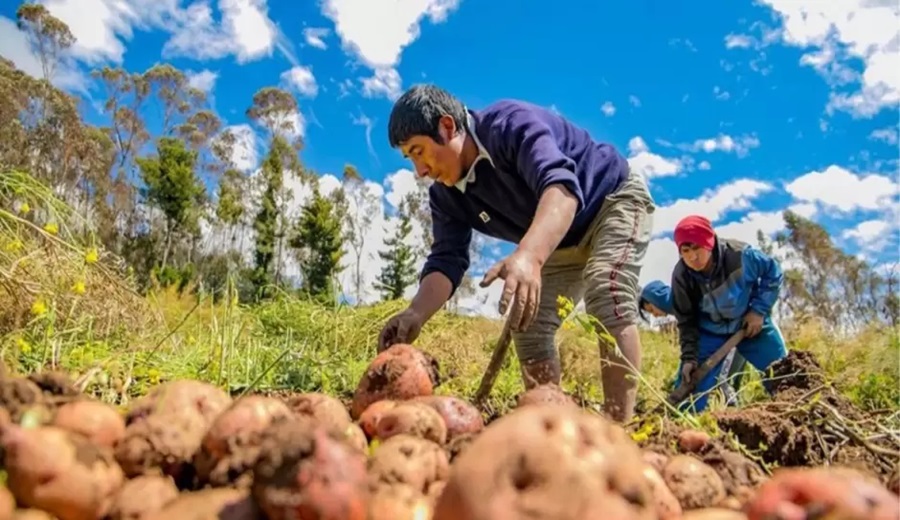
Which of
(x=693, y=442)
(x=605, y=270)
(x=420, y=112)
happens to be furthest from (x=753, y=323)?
(x=693, y=442)

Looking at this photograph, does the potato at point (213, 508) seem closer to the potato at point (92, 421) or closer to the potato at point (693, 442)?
the potato at point (92, 421)

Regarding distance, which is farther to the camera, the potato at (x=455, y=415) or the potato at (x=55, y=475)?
the potato at (x=455, y=415)

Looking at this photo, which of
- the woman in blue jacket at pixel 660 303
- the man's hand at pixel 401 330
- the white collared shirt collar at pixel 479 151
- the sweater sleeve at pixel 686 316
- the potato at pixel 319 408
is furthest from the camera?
the woman in blue jacket at pixel 660 303

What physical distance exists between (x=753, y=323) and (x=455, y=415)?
5.23 meters

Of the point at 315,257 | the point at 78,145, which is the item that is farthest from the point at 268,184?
the point at 78,145

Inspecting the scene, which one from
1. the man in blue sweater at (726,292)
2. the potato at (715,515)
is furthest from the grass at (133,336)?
the potato at (715,515)

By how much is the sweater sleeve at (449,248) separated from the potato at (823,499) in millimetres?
3013

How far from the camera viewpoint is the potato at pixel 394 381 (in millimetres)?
1616

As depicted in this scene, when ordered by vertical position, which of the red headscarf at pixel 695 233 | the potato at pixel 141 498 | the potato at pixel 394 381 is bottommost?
the potato at pixel 141 498

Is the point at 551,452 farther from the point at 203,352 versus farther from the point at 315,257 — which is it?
the point at 315,257

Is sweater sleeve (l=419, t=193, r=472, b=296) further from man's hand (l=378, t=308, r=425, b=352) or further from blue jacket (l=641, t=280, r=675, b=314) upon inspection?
blue jacket (l=641, t=280, r=675, b=314)

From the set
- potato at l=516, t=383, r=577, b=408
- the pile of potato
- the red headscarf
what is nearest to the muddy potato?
the pile of potato

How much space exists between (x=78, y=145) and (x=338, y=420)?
34795mm

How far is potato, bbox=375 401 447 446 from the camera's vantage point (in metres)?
1.20
